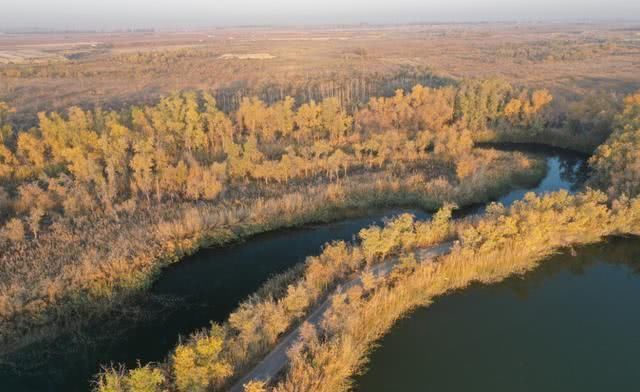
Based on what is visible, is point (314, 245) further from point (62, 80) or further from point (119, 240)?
point (62, 80)

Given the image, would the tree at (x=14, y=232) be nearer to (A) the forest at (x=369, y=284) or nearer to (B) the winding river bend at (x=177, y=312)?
(B) the winding river bend at (x=177, y=312)

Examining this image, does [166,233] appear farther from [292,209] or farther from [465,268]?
[465,268]

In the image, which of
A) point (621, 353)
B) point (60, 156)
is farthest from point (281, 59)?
point (621, 353)

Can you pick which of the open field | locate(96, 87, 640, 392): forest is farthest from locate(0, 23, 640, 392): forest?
the open field

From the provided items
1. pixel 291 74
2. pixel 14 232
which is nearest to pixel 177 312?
pixel 14 232

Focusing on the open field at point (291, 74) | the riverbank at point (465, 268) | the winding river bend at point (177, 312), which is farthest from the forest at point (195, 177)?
the open field at point (291, 74)

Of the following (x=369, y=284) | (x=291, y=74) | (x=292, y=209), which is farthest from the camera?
(x=291, y=74)

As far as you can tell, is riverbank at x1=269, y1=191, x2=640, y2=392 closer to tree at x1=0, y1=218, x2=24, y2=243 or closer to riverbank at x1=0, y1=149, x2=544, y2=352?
riverbank at x1=0, y1=149, x2=544, y2=352
